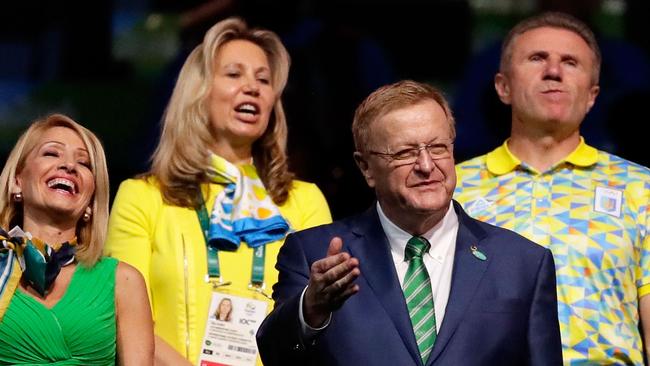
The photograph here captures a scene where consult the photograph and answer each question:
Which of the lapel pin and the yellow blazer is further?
the yellow blazer

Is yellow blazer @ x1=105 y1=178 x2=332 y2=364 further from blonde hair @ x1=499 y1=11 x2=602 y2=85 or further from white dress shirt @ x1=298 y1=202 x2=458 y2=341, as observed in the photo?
blonde hair @ x1=499 y1=11 x2=602 y2=85

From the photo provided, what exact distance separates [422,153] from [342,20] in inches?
109

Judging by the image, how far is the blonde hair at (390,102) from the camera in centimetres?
474

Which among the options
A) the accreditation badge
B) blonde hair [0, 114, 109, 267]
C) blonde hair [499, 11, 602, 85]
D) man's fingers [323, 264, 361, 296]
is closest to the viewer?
man's fingers [323, 264, 361, 296]

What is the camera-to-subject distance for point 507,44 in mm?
5992

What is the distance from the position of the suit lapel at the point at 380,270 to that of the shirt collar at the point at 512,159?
103 centimetres

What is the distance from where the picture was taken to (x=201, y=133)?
5809 millimetres

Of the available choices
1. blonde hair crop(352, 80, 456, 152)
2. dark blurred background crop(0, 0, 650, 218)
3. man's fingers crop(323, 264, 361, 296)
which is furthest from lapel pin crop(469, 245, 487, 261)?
dark blurred background crop(0, 0, 650, 218)

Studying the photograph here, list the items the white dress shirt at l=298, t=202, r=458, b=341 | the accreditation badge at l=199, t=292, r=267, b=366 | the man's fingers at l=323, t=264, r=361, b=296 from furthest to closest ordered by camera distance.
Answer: the accreditation badge at l=199, t=292, r=267, b=366, the white dress shirt at l=298, t=202, r=458, b=341, the man's fingers at l=323, t=264, r=361, b=296

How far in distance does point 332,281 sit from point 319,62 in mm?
2974

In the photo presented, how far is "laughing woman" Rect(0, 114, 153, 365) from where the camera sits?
483 centimetres

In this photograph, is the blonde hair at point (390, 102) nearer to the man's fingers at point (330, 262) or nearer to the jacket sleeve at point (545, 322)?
the jacket sleeve at point (545, 322)

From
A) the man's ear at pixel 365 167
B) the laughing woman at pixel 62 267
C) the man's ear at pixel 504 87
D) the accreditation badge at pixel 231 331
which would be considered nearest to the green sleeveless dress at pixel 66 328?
the laughing woman at pixel 62 267

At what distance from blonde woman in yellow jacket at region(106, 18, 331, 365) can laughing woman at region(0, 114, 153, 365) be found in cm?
36
